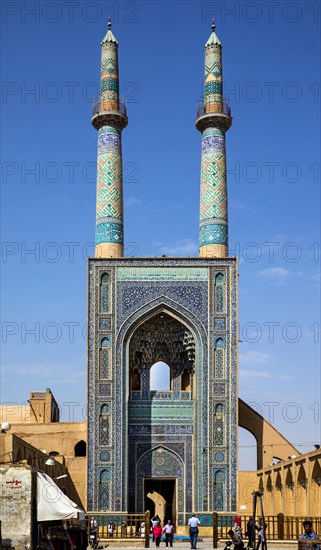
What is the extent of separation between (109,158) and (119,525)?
10.9m

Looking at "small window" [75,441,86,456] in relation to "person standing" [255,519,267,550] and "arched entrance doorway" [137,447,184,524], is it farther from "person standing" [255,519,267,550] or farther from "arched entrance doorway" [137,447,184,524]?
"person standing" [255,519,267,550]

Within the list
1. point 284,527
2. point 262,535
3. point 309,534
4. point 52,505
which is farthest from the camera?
point 284,527

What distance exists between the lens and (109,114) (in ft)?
93.1

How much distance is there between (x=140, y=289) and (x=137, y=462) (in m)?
5.05

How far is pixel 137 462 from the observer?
87.0 ft

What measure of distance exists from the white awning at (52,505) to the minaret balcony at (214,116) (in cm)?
1728

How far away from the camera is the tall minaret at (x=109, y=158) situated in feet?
90.8

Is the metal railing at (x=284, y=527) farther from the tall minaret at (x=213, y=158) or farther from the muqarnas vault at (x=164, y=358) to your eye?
the tall minaret at (x=213, y=158)

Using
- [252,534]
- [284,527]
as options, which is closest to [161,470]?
[284,527]

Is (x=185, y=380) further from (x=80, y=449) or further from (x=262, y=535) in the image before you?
(x=262, y=535)

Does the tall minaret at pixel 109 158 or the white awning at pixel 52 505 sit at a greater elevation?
the tall minaret at pixel 109 158

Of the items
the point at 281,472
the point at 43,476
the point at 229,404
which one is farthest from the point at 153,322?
the point at 43,476

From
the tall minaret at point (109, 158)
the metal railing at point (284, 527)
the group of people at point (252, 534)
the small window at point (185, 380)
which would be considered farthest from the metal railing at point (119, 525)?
the tall minaret at point (109, 158)

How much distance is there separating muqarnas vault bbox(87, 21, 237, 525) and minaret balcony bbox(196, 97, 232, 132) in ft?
0.11
